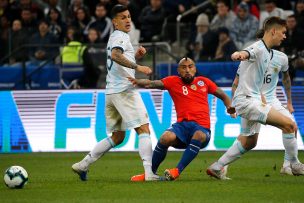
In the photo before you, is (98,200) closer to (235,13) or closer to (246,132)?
(246,132)

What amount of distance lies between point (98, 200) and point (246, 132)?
3.11 meters

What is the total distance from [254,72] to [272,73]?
0.59m

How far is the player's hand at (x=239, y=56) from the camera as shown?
12.2 m

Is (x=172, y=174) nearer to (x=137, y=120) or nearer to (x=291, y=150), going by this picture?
(x=137, y=120)

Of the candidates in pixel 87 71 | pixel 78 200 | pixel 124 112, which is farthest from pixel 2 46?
pixel 78 200

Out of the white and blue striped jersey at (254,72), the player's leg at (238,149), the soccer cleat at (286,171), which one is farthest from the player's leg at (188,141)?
the soccer cleat at (286,171)

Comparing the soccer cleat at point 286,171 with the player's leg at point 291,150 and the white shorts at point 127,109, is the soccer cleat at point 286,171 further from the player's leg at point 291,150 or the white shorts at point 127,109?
the white shorts at point 127,109

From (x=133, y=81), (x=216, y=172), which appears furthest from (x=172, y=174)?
(x=133, y=81)

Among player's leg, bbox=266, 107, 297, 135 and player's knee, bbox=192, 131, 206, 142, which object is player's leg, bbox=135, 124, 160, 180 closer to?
player's knee, bbox=192, 131, 206, 142

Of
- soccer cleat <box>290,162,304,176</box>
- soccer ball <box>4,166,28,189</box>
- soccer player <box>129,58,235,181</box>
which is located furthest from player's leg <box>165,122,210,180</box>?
soccer ball <box>4,166,28,189</box>

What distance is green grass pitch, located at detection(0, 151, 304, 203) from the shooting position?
37.3 feet

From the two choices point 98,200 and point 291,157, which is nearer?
point 98,200

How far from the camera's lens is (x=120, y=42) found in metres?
13.4

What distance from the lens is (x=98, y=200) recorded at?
11.2 meters
